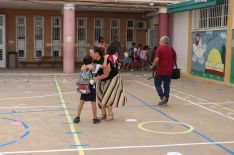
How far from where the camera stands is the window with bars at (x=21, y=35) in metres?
24.4

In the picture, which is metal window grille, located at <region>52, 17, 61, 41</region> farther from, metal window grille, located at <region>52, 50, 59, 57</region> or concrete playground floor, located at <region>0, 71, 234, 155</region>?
concrete playground floor, located at <region>0, 71, 234, 155</region>

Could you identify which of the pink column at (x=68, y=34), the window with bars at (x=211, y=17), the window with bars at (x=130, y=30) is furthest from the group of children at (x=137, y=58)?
the window with bars at (x=211, y=17)

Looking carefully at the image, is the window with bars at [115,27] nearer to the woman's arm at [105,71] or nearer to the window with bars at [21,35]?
the window with bars at [21,35]

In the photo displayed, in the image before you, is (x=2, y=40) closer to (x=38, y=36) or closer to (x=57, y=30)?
(x=38, y=36)

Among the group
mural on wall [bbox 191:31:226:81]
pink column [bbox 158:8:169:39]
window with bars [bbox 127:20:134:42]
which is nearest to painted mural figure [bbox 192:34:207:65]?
mural on wall [bbox 191:31:226:81]

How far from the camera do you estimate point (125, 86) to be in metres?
14.6

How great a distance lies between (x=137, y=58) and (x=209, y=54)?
647cm

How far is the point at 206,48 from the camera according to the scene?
1677 cm

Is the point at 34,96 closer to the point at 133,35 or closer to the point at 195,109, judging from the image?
the point at 195,109

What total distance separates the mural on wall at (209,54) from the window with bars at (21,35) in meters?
11.3

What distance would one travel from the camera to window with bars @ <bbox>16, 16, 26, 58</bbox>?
2439cm

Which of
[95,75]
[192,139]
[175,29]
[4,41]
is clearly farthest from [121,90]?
[4,41]

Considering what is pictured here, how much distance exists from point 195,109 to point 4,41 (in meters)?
16.9

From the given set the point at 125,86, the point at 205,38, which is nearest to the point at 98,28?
the point at 205,38
